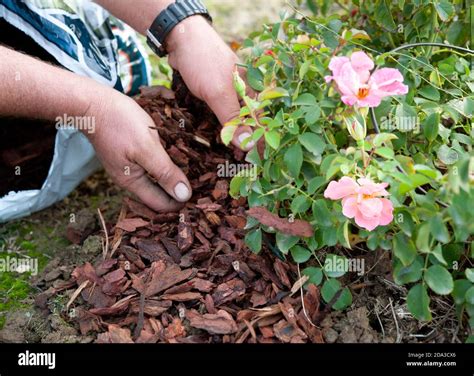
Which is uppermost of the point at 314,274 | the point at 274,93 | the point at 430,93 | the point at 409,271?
the point at 274,93

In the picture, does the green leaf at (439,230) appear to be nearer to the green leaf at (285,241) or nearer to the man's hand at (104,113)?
the green leaf at (285,241)

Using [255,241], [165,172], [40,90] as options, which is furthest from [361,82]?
[40,90]

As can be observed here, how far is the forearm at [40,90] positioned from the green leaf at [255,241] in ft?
2.18

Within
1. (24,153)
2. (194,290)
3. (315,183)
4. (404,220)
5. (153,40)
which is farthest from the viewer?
(24,153)

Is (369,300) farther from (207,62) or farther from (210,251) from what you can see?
(207,62)

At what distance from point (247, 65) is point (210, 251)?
0.56 metres

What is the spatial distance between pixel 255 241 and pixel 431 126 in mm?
545

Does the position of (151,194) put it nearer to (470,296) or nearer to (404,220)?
(404,220)

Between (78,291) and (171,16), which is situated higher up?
(171,16)

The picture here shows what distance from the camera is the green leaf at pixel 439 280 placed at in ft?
4.56

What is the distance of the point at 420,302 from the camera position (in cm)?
143

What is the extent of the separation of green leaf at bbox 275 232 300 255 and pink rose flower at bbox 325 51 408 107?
386mm

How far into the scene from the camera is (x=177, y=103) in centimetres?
220

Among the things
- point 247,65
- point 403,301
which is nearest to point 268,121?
point 247,65
